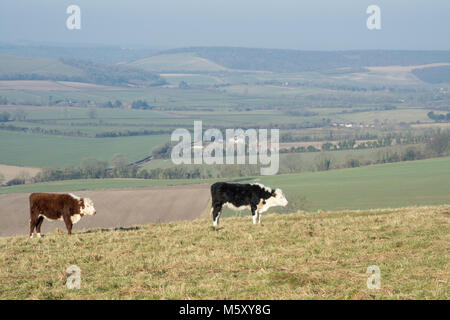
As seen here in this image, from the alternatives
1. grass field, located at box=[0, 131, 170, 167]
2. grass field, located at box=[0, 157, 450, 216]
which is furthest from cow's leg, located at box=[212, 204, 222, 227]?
grass field, located at box=[0, 131, 170, 167]

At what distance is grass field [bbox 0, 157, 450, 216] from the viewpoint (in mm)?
44884

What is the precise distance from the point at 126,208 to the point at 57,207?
2668 cm

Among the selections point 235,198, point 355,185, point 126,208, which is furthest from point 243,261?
point 355,185

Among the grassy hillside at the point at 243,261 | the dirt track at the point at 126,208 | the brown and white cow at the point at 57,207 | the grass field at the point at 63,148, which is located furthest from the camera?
the grass field at the point at 63,148

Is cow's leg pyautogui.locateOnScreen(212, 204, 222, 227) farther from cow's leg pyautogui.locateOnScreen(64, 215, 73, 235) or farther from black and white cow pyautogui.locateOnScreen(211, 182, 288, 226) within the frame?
cow's leg pyautogui.locateOnScreen(64, 215, 73, 235)

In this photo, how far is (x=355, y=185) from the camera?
55375 mm

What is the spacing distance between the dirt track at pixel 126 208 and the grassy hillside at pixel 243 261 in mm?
17804

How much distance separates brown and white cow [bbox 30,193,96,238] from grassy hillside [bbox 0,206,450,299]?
2.07 feet

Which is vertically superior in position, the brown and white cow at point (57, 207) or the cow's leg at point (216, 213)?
the brown and white cow at point (57, 207)

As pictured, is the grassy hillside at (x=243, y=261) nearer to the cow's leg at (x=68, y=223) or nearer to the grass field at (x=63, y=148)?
the cow's leg at (x=68, y=223)

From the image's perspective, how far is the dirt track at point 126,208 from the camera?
37.6m

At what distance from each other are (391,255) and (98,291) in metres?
6.38

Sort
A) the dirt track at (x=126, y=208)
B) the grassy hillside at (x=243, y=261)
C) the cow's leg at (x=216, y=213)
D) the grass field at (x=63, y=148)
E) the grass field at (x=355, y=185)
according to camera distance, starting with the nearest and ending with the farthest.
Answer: the grassy hillside at (x=243, y=261) < the cow's leg at (x=216, y=213) < the dirt track at (x=126, y=208) < the grass field at (x=355, y=185) < the grass field at (x=63, y=148)

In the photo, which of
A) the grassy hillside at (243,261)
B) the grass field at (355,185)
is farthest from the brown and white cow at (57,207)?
the grass field at (355,185)
